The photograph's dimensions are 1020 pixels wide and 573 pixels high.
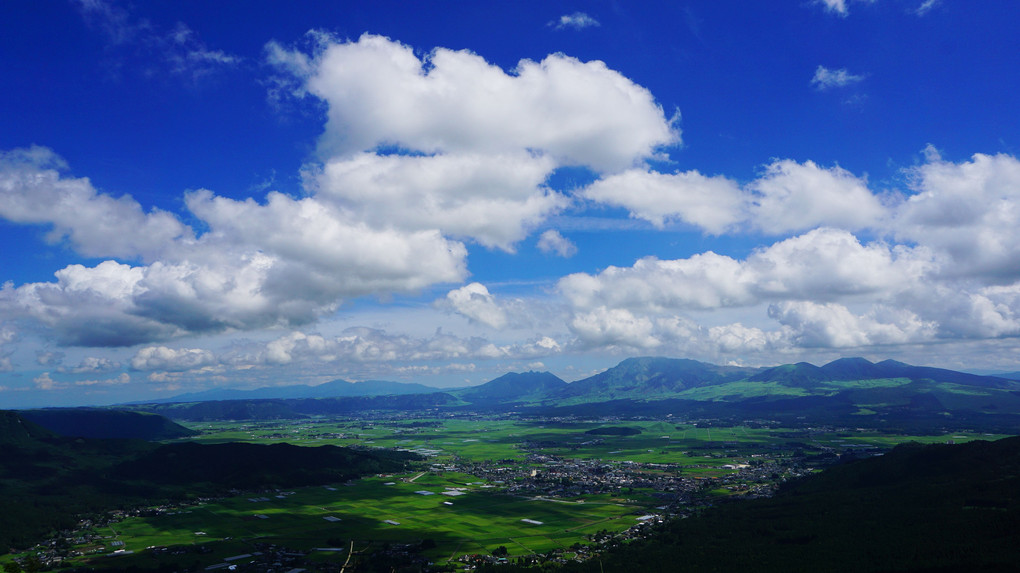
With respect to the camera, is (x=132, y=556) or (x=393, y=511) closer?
(x=132, y=556)

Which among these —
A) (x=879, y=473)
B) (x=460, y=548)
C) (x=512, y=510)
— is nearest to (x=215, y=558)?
(x=460, y=548)

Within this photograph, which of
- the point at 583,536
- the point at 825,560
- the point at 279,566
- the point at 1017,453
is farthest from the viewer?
the point at 1017,453

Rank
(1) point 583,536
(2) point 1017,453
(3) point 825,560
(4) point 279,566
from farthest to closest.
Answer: (2) point 1017,453
(1) point 583,536
(4) point 279,566
(3) point 825,560

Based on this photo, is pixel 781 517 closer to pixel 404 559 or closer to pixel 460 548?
pixel 460 548

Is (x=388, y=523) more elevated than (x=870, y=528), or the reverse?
(x=870, y=528)

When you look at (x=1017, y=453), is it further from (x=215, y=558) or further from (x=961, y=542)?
(x=215, y=558)

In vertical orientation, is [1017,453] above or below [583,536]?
above

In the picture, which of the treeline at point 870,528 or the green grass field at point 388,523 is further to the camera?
the green grass field at point 388,523

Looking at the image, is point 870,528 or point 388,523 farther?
point 388,523

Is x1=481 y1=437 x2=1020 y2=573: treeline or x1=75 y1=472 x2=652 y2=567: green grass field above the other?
x1=481 y1=437 x2=1020 y2=573: treeline

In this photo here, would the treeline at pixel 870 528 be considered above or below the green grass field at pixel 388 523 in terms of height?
above

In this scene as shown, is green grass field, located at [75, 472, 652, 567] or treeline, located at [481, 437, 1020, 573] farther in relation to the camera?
green grass field, located at [75, 472, 652, 567]
